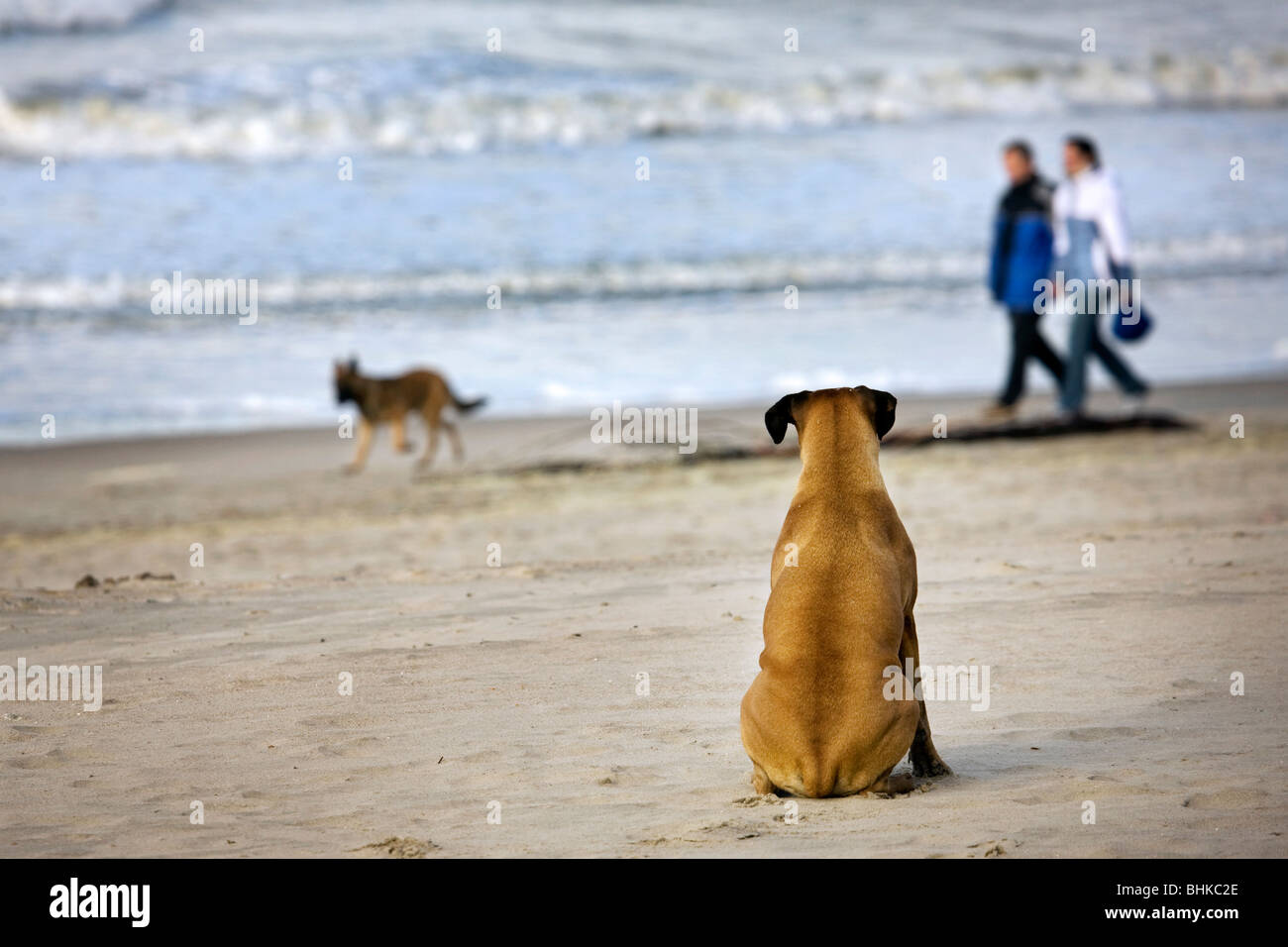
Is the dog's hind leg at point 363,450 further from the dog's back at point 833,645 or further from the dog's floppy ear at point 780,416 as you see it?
the dog's back at point 833,645

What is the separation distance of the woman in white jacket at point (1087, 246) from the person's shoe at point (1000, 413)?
46cm

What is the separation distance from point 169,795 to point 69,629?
2.56 meters

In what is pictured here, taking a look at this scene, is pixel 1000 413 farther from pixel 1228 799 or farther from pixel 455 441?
pixel 1228 799

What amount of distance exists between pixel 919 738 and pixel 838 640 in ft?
1.53

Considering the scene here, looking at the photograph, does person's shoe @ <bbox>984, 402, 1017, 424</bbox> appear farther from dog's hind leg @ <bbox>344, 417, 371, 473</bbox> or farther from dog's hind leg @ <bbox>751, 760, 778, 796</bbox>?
dog's hind leg @ <bbox>751, 760, 778, 796</bbox>

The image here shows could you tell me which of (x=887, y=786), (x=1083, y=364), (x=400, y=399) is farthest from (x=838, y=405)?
(x=400, y=399)

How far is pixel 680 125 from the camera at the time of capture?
1212 inches

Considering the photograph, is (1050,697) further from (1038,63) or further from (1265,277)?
(1038,63)

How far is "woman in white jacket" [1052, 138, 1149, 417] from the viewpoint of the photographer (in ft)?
42.8

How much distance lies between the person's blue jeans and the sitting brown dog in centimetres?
876

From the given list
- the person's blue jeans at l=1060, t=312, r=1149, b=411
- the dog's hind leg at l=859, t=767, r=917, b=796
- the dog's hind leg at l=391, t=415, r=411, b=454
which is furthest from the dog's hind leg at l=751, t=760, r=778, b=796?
the dog's hind leg at l=391, t=415, r=411, b=454

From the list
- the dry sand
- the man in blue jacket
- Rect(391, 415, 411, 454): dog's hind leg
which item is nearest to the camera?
the dry sand

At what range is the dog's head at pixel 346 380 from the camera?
46.8 ft
